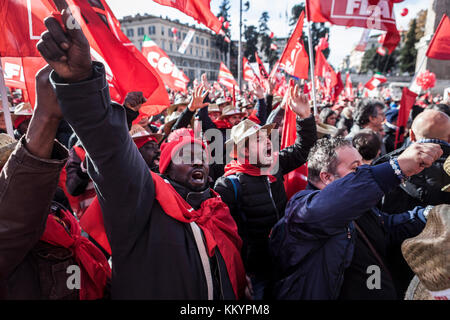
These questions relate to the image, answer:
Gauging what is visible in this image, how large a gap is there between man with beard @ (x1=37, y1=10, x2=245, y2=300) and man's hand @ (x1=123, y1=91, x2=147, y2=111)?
1.03 meters

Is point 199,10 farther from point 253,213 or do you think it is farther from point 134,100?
point 253,213

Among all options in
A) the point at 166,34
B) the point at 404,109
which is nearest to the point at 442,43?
the point at 404,109

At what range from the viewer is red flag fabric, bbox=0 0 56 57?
228cm

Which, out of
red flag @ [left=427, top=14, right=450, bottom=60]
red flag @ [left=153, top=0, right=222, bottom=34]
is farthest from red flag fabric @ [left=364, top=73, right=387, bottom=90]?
red flag @ [left=153, top=0, right=222, bottom=34]

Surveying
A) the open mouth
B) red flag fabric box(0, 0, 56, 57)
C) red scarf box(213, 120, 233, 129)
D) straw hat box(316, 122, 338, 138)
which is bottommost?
red scarf box(213, 120, 233, 129)

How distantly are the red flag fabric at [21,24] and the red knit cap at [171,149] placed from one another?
1.42 meters

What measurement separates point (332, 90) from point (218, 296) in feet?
36.3

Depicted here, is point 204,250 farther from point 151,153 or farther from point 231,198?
point 151,153

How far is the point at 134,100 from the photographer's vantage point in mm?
2758

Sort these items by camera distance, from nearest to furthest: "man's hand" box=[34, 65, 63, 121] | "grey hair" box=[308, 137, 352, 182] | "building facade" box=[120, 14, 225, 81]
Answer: "man's hand" box=[34, 65, 63, 121] → "grey hair" box=[308, 137, 352, 182] → "building facade" box=[120, 14, 225, 81]

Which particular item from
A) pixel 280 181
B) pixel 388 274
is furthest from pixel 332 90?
pixel 388 274

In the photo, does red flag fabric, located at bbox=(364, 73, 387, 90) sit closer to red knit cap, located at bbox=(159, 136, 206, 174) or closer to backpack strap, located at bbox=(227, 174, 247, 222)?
backpack strap, located at bbox=(227, 174, 247, 222)

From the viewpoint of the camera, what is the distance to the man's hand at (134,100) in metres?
2.73

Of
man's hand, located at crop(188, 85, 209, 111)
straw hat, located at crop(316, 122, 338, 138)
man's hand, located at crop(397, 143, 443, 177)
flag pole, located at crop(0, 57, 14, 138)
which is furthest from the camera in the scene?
straw hat, located at crop(316, 122, 338, 138)
